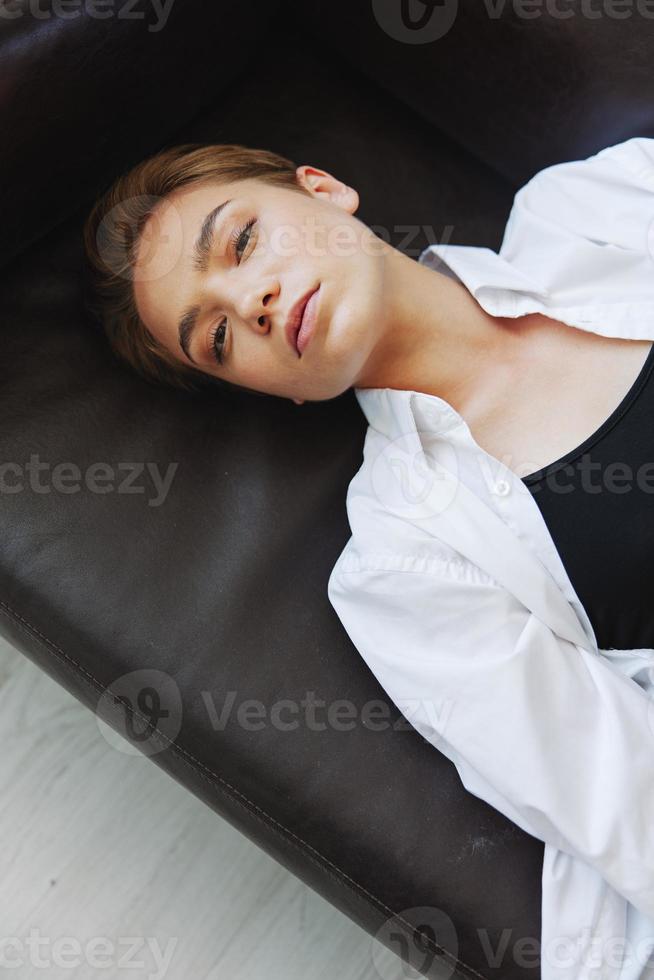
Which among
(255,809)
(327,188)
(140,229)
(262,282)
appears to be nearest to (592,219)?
(327,188)

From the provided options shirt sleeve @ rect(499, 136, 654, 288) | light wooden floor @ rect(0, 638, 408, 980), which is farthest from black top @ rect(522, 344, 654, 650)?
light wooden floor @ rect(0, 638, 408, 980)

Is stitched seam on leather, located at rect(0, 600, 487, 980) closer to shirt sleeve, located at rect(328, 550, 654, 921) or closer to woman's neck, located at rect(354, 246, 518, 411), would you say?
shirt sleeve, located at rect(328, 550, 654, 921)

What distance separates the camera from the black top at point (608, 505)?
1064mm

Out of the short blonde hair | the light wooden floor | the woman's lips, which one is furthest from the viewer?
the light wooden floor

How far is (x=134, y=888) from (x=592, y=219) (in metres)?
1.17

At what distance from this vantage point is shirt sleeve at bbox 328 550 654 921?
0.95 metres

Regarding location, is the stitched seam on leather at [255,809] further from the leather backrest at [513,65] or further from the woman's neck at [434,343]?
the leather backrest at [513,65]

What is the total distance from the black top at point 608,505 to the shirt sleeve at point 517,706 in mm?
78

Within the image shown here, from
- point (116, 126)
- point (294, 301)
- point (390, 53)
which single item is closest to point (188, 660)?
point (294, 301)

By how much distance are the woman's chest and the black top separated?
0.07 ft

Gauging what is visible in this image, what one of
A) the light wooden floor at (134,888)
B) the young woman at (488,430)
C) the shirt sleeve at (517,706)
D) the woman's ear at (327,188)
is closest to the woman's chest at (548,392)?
the young woman at (488,430)

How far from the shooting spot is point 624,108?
4.01 feet

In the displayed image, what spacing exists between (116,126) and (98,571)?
1.90ft

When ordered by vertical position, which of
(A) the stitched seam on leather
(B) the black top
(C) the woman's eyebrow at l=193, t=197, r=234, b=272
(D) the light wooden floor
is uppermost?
(C) the woman's eyebrow at l=193, t=197, r=234, b=272
